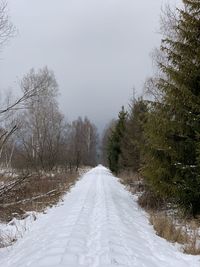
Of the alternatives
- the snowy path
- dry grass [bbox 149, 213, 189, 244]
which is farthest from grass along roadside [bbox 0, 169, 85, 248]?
dry grass [bbox 149, 213, 189, 244]

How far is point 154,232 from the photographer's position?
10.9 meters

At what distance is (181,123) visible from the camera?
13.3m

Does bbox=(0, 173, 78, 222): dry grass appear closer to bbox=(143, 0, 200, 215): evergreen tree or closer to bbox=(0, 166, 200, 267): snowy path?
bbox=(0, 166, 200, 267): snowy path

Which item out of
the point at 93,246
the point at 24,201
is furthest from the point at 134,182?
the point at 93,246

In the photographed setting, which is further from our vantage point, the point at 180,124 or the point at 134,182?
the point at 134,182

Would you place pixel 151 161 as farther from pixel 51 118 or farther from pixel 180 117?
pixel 51 118

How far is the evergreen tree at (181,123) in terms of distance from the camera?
12.9 meters

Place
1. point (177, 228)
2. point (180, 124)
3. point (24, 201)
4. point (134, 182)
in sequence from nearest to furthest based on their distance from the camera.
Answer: point (177, 228) → point (180, 124) → point (24, 201) → point (134, 182)

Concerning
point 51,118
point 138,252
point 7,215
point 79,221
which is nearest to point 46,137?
point 51,118

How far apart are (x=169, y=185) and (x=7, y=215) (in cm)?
544

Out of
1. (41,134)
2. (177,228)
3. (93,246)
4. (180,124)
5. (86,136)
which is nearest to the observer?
(93,246)

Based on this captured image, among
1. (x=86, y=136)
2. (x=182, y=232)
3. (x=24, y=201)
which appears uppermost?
(x=86, y=136)

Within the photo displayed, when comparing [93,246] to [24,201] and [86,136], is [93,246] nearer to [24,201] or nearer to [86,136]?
[24,201]

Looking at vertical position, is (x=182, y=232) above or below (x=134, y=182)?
below
